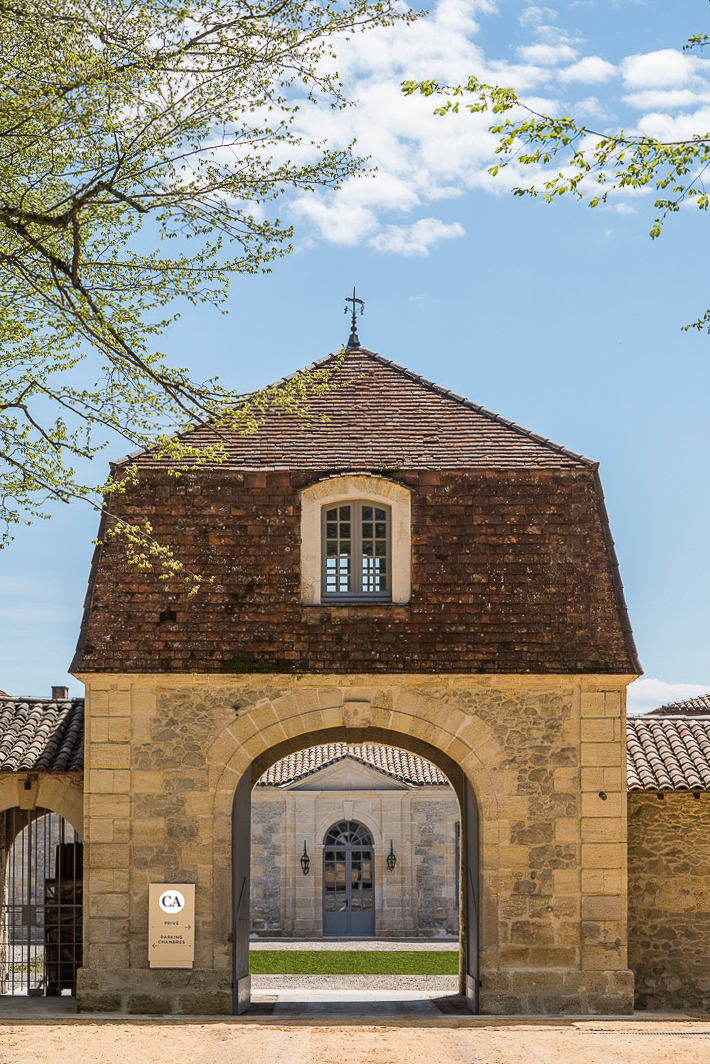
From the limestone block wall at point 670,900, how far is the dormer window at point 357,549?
397cm

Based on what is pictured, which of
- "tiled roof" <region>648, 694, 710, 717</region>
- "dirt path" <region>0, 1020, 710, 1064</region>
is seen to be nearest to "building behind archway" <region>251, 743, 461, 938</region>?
"tiled roof" <region>648, 694, 710, 717</region>

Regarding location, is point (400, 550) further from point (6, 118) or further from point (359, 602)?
point (6, 118)

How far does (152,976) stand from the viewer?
581 inches

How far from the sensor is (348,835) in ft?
107

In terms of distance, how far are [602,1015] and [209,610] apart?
6214 mm

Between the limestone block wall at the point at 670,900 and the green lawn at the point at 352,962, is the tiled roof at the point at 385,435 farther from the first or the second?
the green lawn at the point at 352,962

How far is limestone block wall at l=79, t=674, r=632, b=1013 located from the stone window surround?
108 centimetres

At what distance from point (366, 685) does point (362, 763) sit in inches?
697

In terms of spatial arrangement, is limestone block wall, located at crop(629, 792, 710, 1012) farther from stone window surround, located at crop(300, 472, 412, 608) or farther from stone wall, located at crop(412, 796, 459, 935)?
stone wall, located at crop(412, 796, 459, 935)

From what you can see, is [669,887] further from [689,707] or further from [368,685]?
[689,707]

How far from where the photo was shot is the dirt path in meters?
10.9

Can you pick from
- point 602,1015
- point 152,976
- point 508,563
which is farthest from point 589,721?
point 152,976

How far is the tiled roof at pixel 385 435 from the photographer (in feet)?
53.4

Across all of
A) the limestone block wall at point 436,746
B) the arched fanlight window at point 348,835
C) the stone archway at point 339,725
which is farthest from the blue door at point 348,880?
the limestone block wall at point 436,746
